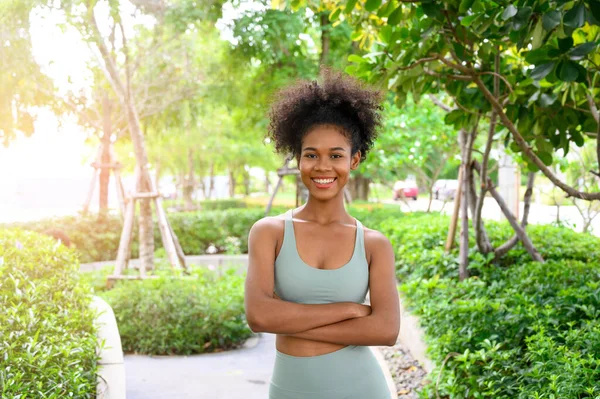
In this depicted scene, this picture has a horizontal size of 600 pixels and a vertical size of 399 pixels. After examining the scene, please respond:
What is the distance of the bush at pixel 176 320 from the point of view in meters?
6.20

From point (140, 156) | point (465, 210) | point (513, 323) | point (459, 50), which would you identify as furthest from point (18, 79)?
point (513, 323)

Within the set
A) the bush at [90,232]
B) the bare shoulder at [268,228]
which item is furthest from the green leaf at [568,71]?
the bush at [90,232]

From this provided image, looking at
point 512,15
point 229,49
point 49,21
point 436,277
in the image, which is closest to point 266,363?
point 436,277

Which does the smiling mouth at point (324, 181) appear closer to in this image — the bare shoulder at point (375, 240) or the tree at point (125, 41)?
the bare shoulder at point (375, 240)

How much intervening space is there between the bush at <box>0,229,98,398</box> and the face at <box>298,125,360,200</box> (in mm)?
1363

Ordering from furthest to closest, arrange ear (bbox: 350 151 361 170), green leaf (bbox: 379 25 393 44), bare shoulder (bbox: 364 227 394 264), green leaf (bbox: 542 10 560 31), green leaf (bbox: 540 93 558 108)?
1. green leaf (bbox: 540 93 558 108)
2. green leaf (bbox: 379 25 393 44)
3. green leaf (bbox: 542 10 560 31)
4. ear (bbox: 350 151 361 170)
5. bare shoulder (bbox: 364 227 394 264)

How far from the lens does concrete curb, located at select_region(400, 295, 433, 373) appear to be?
5.17 metres

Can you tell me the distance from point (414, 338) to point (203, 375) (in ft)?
5.96

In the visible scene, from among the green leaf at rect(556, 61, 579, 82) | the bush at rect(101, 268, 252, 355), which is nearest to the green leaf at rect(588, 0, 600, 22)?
the green leaf at rect(556, 61, 579, 82)

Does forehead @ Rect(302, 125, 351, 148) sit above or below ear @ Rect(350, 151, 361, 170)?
above

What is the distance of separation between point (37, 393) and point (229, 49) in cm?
1157

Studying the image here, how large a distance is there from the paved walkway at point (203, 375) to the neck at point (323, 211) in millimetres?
3096

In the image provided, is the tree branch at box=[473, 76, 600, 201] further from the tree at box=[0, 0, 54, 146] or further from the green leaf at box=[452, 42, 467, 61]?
the tree at box=[0, 0, 54, 146]

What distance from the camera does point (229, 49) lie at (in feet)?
44.4
